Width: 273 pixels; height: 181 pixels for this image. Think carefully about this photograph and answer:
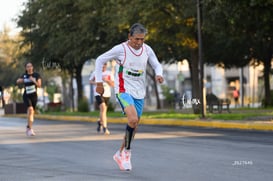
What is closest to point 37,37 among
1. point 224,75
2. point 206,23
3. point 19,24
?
point 19,24

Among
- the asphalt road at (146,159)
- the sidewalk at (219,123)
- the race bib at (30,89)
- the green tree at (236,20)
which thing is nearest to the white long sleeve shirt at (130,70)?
the asphalt road at (146,159)

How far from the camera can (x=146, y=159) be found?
406 inches

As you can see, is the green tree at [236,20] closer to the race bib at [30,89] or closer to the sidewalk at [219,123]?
the sidewalk at [219,123]

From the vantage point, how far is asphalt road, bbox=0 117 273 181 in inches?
327

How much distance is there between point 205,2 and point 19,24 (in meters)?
20.1

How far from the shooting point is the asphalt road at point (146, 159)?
27.3 feet

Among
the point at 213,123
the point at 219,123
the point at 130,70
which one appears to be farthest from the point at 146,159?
the point at 213,123

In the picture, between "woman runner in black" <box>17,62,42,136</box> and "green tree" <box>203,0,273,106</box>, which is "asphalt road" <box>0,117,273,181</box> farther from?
"green tree" <box>203,0,273,106</box>

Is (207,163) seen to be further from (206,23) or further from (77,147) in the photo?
(206,23)

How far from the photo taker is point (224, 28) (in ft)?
81.2

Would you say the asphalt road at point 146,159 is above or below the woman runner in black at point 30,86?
below

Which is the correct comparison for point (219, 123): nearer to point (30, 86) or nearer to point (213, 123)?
point (213, 123)

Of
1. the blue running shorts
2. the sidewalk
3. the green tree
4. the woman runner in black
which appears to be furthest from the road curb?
the blue running shorts

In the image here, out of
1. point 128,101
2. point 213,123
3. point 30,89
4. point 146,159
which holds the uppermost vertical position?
point 30,89
